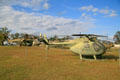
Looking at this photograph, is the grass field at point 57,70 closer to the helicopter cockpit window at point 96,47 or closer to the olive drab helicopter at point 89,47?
the olive drab helicopter at point 89,47

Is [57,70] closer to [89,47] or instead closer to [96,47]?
[89,47]

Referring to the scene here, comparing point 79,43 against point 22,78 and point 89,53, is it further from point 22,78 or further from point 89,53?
point 22,78

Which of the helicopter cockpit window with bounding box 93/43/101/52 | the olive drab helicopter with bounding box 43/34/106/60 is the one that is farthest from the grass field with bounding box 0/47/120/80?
the helicopter cockpit window with bounding box 93/43/101/52

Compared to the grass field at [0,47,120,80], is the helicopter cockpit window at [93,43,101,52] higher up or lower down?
higher up

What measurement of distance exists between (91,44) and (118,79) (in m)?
7.19

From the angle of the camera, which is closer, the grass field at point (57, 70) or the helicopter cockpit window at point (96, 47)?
the grass field at point (57, 70)

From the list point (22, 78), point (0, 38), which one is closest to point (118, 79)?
point (22, 78)

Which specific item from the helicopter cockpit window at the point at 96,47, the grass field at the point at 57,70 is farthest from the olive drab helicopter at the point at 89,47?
the grass field at the point at 57,70

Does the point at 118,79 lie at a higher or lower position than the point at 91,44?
lower

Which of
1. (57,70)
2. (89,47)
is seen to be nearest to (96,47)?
(89,47)

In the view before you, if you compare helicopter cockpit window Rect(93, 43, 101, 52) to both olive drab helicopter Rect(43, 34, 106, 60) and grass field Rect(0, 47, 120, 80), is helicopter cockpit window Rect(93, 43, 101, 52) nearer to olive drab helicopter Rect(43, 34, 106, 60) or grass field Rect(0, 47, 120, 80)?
olive drab helicopter Rect(43, 34, 106, 60)

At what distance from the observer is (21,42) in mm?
53688

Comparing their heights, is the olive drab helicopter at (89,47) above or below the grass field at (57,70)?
above

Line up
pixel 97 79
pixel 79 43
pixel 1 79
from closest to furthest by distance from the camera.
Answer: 1. pixel 1 79
2. pixel 97 79
3. pixel 79 43
